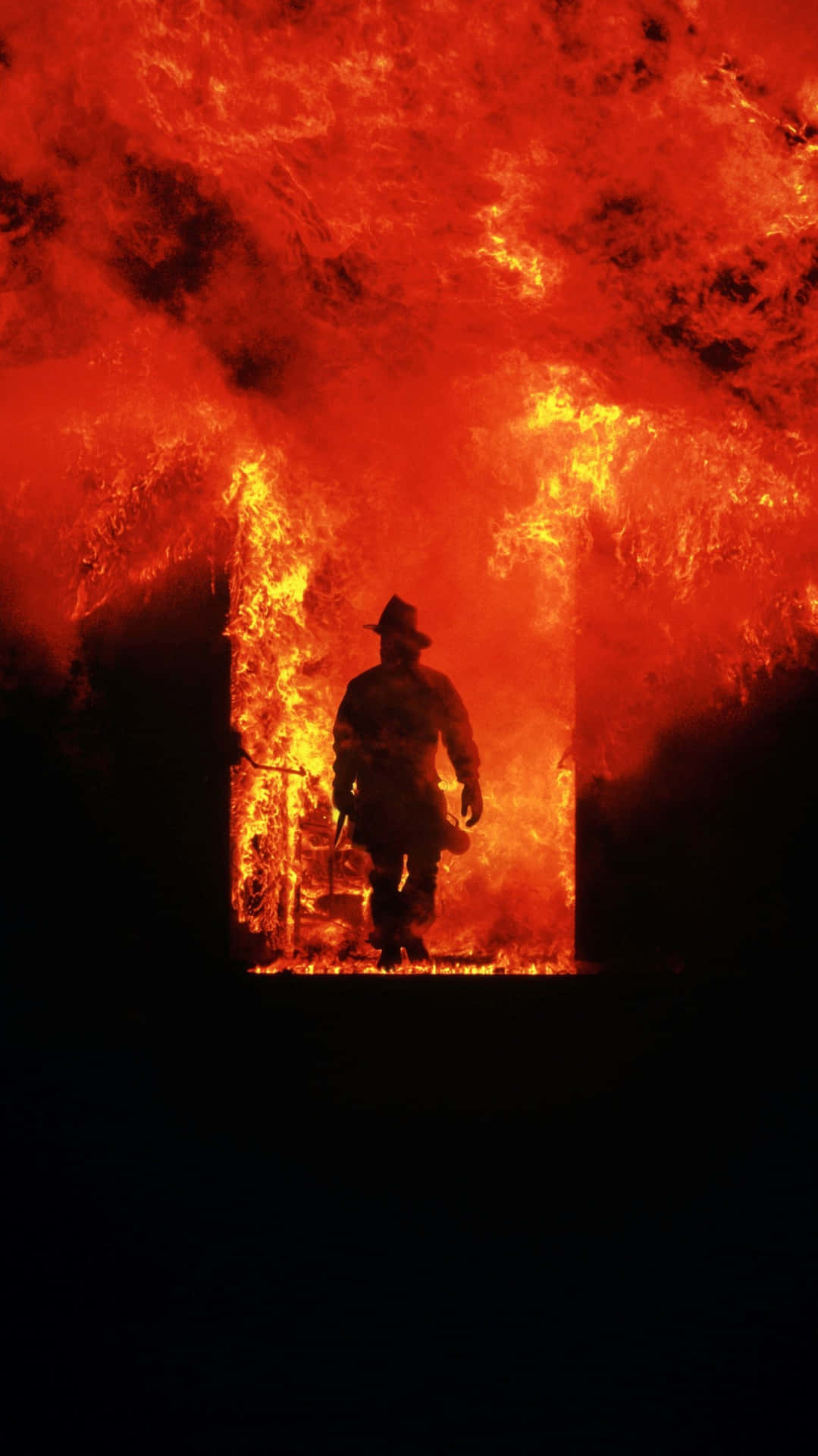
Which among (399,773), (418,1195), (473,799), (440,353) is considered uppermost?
(440,353)

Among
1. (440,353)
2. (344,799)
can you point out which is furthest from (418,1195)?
(440,353)

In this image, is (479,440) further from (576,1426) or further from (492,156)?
(576,1426)

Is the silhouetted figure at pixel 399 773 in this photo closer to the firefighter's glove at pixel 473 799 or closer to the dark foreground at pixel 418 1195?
the firefighter's glove at pixel 473 799

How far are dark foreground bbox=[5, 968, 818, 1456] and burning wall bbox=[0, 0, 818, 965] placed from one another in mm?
2767

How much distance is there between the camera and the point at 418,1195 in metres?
4.71

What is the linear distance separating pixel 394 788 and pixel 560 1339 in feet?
9.18

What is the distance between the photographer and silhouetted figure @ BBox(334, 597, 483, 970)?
6754mm

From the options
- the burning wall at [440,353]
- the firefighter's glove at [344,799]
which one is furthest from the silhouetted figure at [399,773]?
the burning wall at [440,353]

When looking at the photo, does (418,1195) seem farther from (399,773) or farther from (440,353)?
(440,353)

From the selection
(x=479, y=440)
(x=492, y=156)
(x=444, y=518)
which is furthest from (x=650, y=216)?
(x=444, y=518)

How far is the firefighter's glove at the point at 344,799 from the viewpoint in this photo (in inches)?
268

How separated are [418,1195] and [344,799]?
243 centimetres

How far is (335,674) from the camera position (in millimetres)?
8156

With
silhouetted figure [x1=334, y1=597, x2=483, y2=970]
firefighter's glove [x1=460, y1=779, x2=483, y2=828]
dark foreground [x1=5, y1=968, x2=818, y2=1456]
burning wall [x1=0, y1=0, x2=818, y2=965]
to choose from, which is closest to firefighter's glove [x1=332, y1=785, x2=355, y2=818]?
silhouetted figure [x1=334, y1=597, x2=483, y2=970]
